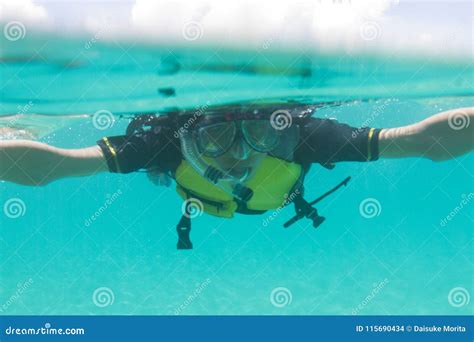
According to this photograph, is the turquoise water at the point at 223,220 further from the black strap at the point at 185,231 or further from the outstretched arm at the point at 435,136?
the black strap at the point at 185,231

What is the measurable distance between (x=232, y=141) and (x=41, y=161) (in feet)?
9.77

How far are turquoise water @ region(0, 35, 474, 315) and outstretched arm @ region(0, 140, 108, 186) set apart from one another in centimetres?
158

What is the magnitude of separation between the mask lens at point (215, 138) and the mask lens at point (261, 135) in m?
0.26

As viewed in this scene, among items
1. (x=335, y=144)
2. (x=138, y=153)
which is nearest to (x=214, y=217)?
(x=138, y=153)

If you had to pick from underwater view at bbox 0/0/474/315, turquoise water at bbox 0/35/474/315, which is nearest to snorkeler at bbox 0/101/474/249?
underwater view at bbox 0/0/474/315

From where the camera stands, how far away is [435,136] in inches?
323

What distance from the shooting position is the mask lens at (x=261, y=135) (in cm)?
845

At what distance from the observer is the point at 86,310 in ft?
53.4

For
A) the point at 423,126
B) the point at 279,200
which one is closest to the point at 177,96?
the point at 279,200

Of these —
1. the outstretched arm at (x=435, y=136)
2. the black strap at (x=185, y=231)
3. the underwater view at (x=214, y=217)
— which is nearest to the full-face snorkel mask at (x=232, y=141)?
the underwater view at (x=214, y=217)

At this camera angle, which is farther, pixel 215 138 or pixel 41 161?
pixel 215 138

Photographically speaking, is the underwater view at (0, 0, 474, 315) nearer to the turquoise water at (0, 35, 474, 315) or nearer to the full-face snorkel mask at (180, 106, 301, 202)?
the turquoise water at (0, 35, 474, 315)

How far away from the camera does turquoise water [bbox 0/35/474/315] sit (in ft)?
29.7

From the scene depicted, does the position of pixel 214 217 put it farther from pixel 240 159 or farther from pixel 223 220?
pixel 240 159
